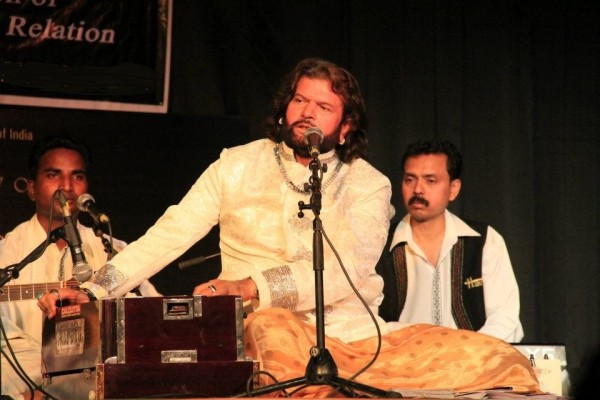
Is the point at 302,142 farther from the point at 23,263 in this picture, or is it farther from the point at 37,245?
the point at 37,245

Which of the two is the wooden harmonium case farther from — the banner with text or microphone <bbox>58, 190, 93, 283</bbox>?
the banner with text

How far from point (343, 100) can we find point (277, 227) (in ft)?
2.22

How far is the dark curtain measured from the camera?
6.57 meters

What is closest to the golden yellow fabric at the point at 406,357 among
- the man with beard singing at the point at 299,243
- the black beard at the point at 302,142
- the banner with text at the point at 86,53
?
the man with beard singing at the point at 299,243

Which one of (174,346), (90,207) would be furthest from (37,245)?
(174,346)

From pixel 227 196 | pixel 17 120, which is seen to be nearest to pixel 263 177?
pixel 227 196

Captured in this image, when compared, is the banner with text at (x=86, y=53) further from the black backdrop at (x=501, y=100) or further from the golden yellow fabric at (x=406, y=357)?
the golden yellow fabric at (x=406, y=357)

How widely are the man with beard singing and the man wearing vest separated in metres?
1.32

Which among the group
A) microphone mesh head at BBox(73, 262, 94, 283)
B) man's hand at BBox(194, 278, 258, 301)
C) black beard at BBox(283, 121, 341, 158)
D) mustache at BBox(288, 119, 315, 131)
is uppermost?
mustache at BBox(288, 119, 315, 131)

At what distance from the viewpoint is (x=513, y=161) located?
6766mm

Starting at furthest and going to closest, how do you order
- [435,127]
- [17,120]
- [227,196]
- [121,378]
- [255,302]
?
[435,127] < [17,120] < [227,196] < [255,302] < [121,378]

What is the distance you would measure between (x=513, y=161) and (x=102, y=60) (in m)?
2.74

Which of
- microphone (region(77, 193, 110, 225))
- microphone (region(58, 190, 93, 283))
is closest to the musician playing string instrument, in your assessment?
microphone (region(77, 193, 110, 225))

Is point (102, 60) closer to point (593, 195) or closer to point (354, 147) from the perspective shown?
point (354, 147)
